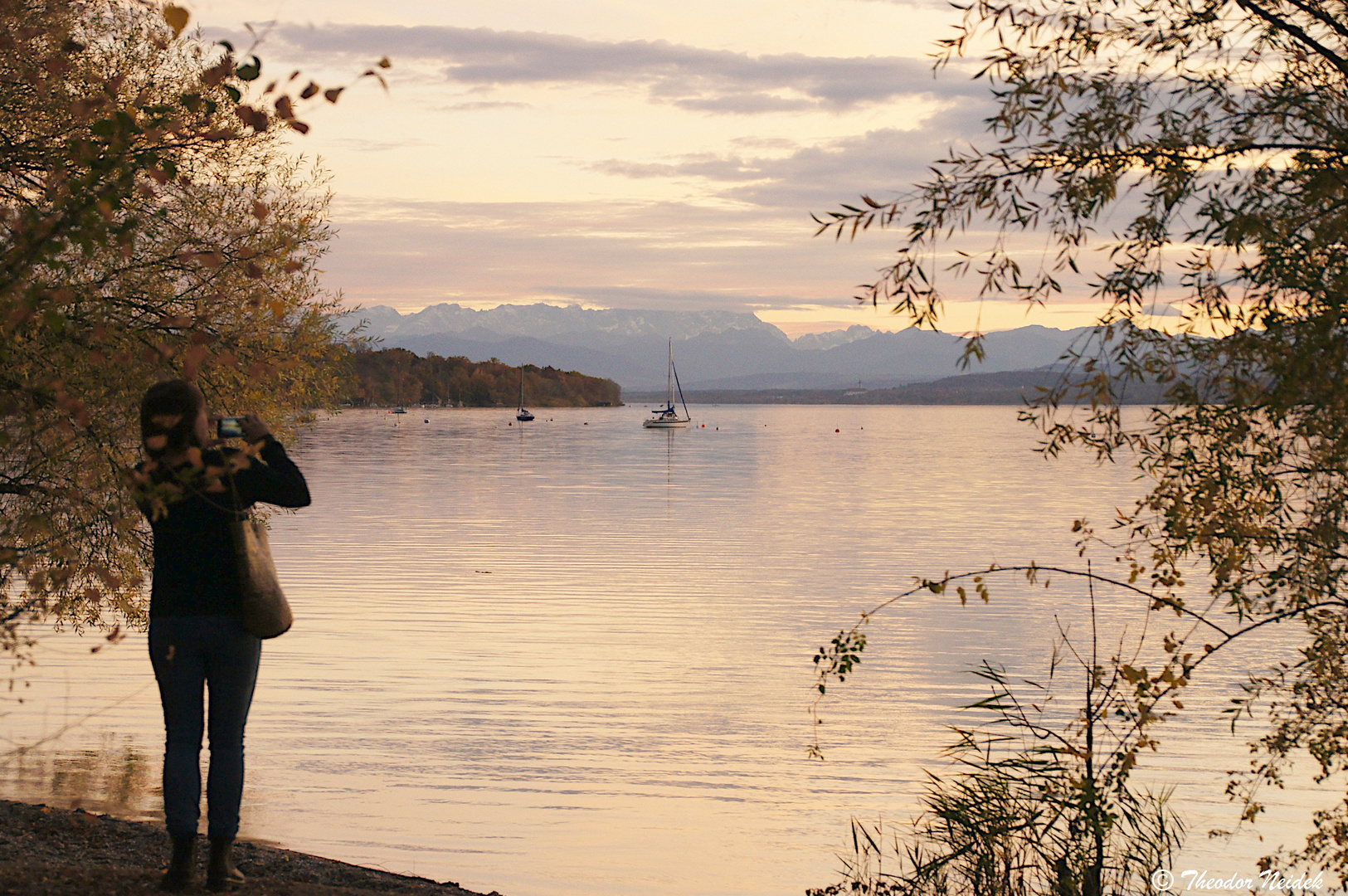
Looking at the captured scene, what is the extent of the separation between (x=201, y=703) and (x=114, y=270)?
25.0 ft

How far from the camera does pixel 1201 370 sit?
27.7ft

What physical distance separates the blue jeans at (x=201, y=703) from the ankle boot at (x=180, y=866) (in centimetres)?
5

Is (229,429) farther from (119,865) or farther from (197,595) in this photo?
(119,865)

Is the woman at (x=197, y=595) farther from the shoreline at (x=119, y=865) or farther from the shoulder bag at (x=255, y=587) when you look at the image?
the shoreline at (x=119, y=865)

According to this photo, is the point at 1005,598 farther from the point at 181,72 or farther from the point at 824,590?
the point at 181,72

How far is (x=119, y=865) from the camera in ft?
25.5

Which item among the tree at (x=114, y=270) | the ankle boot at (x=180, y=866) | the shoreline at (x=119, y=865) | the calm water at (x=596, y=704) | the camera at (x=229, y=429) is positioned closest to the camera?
the tree at (x=114, y=270)

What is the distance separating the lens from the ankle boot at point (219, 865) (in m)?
6.34

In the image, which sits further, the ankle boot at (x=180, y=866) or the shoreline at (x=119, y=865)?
the shoreline at (x=119, y=865)

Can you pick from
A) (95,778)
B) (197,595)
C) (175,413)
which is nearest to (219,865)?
(197,595)

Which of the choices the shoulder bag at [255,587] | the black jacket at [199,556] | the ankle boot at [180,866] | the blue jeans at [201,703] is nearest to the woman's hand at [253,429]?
the black jacket at [199,556]

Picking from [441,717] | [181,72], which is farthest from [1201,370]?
[181,72]

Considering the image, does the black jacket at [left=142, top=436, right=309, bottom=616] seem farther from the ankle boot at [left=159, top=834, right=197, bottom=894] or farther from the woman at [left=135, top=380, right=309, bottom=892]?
the ankle boot at [left=159, top=834, right=197, bottom=894]

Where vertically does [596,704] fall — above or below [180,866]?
below
